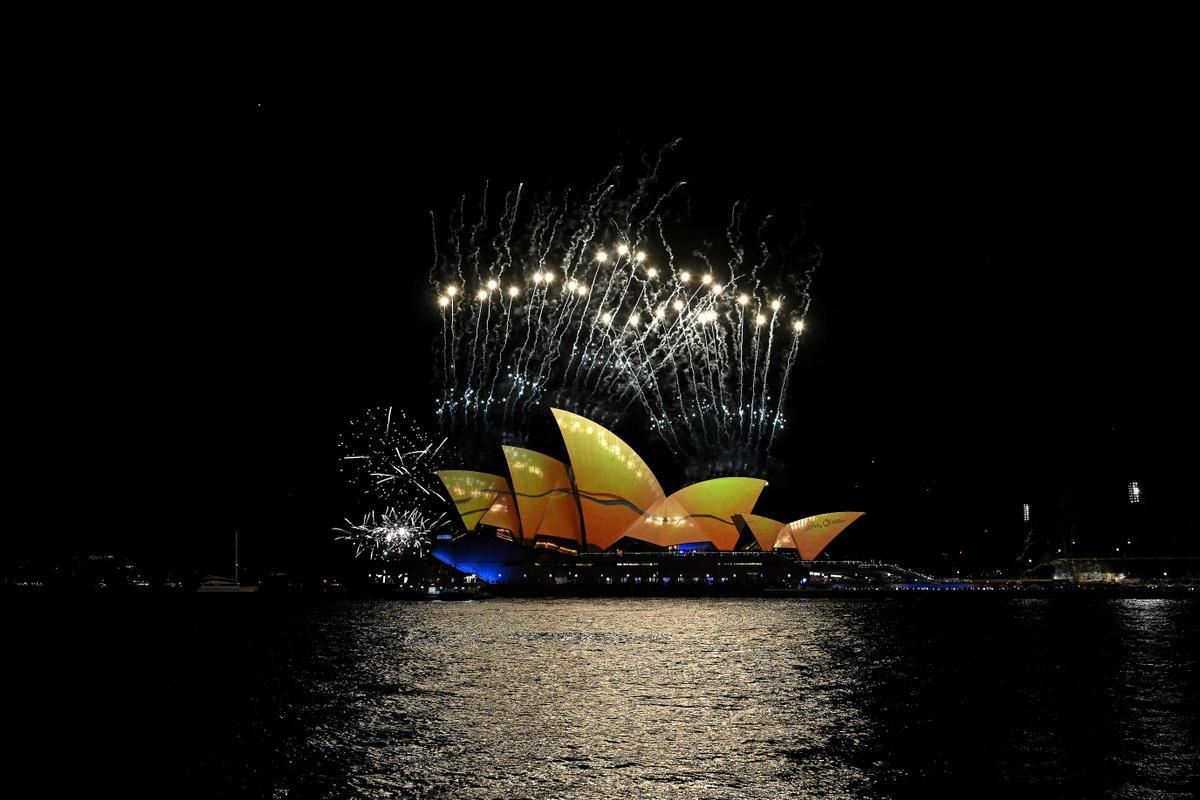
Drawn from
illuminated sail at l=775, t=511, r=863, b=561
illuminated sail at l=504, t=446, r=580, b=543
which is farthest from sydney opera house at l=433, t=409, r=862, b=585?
illuminated sail at l=775, t=511, r=863, b=561

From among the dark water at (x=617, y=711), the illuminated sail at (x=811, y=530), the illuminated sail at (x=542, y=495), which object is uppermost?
the illuminated sail at (x=542, y=495)

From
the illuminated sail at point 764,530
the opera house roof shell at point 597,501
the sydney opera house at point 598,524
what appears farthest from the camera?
the illuminated sail at point 764,530

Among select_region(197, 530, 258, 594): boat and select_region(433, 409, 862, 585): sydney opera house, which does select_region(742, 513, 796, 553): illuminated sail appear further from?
select_region(197, 530, 258, 594): boat

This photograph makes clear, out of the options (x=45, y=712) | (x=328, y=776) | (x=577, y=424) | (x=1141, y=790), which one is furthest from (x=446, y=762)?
(x=577, y=424)

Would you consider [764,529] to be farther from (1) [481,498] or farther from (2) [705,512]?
(1) [481,498]

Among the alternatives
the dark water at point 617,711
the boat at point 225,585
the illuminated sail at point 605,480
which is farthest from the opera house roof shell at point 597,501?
the dark water at point 617,711

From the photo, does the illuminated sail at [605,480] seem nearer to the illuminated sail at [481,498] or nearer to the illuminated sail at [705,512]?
the illuminated sail at [705,512]

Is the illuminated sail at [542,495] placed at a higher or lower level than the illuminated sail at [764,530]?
higher
